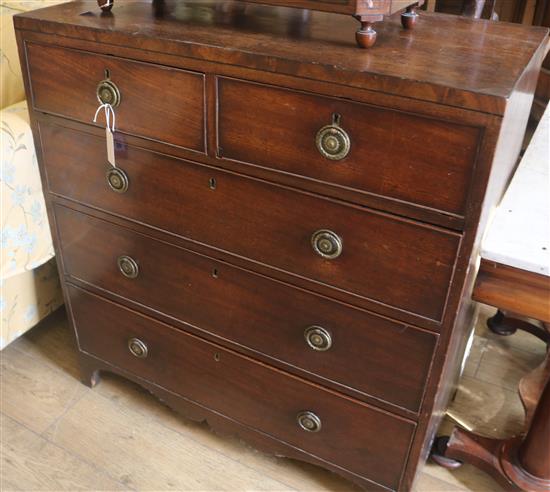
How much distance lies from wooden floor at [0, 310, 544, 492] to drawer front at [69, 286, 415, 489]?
0.14 meters

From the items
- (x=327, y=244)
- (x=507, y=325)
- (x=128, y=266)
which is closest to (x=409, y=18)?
(x=327, y=244)

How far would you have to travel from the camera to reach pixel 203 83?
35.6 inches

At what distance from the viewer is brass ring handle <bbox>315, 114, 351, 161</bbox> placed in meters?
0.83

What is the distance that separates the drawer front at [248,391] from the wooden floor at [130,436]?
0.45 ft

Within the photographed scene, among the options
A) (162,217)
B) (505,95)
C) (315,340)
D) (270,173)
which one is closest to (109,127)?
(162,217)

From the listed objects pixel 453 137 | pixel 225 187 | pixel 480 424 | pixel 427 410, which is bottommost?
pixel 480 424

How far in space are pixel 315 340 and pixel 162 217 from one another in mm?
355

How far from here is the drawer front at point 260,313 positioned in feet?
3.21

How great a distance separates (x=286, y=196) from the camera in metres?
0.93

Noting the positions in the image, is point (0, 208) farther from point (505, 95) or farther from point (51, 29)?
point (505, 95)

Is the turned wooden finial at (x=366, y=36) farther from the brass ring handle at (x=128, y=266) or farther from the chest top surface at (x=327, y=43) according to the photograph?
the brass ring handle at (x=128, y=266)

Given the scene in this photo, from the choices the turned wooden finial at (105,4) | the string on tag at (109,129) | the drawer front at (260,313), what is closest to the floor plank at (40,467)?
the drawer front at (260,313)

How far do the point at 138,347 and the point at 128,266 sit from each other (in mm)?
214

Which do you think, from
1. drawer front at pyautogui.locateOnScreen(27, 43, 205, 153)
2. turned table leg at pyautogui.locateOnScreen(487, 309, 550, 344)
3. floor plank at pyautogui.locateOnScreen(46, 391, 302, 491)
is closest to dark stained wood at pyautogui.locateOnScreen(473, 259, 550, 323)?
drawer front at pyautogui.locateOnScreen(27, 43, 205, 153)
